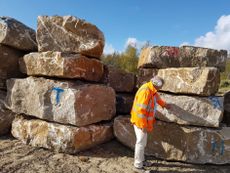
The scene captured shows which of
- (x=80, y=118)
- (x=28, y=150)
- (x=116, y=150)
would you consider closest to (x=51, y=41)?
(x=80, y=118)

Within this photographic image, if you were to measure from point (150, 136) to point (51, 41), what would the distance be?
259 cm

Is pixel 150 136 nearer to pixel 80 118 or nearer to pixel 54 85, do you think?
pixel 80 118

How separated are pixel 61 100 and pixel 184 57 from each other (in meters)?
2.42

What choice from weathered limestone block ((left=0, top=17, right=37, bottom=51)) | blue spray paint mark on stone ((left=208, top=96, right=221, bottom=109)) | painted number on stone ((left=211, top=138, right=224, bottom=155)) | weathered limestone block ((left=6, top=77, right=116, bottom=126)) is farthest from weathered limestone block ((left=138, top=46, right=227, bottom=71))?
weathered limestone block ((left=0, top=17, right=37, bottom=51))

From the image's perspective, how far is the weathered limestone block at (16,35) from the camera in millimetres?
5043

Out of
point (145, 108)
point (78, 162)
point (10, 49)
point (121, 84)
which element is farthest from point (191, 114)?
point (10, 49)

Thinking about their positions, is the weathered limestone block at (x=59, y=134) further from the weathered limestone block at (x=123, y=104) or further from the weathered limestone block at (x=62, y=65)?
the weathered limestone block at (x=62, y=65)

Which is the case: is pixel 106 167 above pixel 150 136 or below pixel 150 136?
below

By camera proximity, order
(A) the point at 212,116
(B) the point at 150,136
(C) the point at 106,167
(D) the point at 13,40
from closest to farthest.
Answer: (C) the point at 106,167, (A) the point at 212,116, (B) the point at 150,136, (D) the point at 13,40

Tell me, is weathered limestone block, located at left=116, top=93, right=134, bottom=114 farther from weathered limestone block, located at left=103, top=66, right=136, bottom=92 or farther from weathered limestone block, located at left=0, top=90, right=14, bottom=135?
weathered limestone block, located at left=0, top=90, right=14, bottom=135

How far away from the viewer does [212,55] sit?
4.64 meters

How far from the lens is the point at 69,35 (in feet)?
15.5

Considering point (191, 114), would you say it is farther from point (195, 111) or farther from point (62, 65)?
point (62, 65)

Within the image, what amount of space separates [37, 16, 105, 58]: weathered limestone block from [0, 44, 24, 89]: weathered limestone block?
2.85 ft
